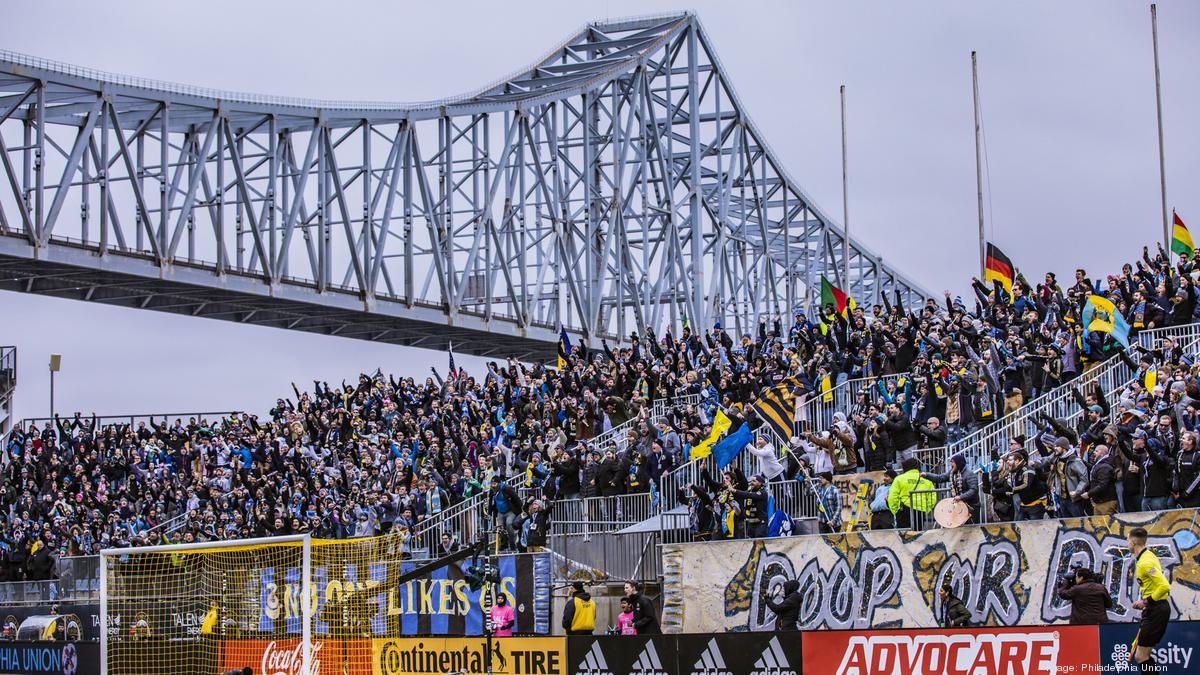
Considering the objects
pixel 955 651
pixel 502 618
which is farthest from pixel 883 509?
pixel 502 618

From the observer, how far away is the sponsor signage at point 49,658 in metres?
28.5

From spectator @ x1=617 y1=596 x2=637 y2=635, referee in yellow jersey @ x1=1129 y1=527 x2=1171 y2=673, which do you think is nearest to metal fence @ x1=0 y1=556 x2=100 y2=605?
spectator @ x1=617 y1=596 x2=637 y2=635

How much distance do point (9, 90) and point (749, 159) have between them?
1920 inches

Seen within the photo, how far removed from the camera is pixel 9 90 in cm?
4906

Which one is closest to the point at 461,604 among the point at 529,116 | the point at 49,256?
the point at 49,256

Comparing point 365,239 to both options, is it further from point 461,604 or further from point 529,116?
point 461,604

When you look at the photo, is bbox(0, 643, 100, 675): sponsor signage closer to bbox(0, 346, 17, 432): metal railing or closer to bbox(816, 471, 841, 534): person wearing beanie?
bbox(816, 471, 841, 534): person wearing beanie

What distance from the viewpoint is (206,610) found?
29.1 metres

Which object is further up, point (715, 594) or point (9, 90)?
point (9, 90)

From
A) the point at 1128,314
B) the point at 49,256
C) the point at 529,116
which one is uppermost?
the point at 529,116

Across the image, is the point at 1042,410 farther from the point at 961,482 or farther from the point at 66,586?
the point at 66,586

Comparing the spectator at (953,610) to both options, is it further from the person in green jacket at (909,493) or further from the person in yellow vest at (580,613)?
the person in yellow vest at (580,613)

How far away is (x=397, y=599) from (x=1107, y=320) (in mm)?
12440

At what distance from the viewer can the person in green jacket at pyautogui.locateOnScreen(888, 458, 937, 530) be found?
82.1ft
